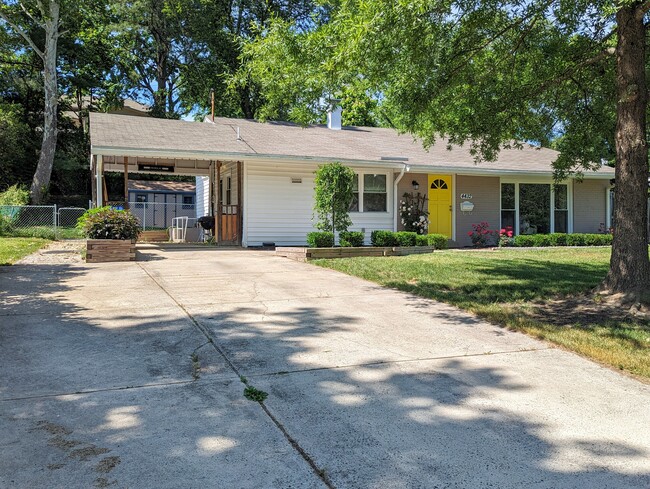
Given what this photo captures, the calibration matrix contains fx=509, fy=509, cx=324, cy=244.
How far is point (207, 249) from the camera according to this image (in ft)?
46.5

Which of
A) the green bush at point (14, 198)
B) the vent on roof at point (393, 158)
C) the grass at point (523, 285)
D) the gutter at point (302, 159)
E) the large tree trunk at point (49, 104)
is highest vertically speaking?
the large tree trunk at point (49, 104)

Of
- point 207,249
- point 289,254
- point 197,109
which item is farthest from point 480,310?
point 197,109

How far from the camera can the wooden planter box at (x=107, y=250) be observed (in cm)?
1095

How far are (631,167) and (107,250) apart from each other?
9767mm

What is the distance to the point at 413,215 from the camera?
53.3ft

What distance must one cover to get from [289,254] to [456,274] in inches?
176

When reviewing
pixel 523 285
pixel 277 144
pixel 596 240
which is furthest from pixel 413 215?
pixel 523 285

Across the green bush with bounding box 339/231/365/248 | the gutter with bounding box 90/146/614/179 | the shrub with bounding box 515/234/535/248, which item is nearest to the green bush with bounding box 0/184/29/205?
the gutter with bounding box 90/146/614/179

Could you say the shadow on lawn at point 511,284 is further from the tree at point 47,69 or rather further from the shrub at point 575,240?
the tree at point 47,69

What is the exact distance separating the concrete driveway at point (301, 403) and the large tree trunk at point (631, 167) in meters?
2.31

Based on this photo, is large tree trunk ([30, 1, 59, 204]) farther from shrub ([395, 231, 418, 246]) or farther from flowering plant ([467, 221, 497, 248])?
flowering plant ([467, 221, 497, 248])

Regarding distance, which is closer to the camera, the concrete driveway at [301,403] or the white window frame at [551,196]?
the concrete driveway at [301,403]

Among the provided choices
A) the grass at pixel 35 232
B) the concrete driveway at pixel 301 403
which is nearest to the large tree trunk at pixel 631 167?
the concrete driveway at pixel 301 403

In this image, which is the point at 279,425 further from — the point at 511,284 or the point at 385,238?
the point at 385,238
